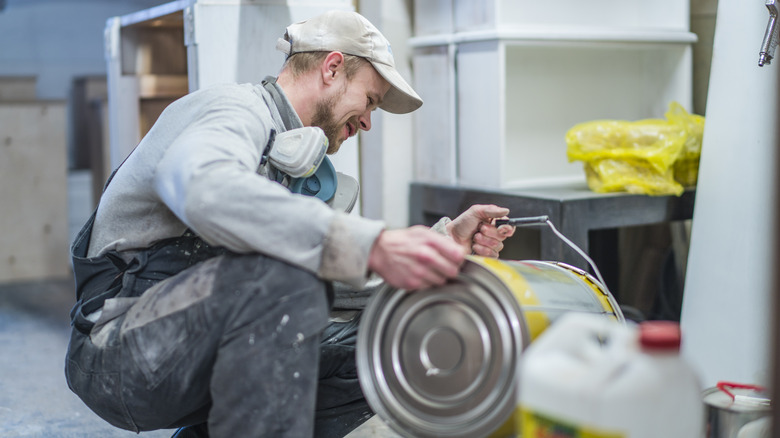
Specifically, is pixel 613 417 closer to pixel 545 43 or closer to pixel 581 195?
pixel 581 195

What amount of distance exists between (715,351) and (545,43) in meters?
1.20

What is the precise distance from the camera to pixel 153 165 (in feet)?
5.21

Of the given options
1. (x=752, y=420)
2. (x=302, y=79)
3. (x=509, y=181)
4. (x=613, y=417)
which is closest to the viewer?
(x=613, y=417)

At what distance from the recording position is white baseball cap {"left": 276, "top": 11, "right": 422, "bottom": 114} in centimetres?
187

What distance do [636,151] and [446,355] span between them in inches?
60.0

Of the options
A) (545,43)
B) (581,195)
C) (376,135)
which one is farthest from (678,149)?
(376,135)

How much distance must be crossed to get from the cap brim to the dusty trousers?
0.66 m

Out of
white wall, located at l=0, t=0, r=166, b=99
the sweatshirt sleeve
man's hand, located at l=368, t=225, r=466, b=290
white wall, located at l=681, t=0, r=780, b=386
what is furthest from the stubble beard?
white wall, located at l=0, t=0, r=166, b=99

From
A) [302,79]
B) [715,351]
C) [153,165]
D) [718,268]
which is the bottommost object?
[715,351]

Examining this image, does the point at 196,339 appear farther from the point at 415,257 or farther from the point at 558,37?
the point at 558,37

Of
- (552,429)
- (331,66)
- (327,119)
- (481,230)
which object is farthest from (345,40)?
(552,429)

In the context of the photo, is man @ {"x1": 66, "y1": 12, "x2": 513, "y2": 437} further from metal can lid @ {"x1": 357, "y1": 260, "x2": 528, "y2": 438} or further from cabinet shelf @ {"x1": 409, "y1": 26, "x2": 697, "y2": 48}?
cabinet shelf @ {"x1": 409, "y1": 26, "x2": 697, "y2": 48}

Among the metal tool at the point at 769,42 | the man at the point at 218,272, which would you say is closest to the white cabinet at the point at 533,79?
the metal tool at the point at 769,42

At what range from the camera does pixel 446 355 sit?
4.52ft
